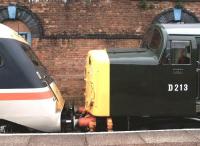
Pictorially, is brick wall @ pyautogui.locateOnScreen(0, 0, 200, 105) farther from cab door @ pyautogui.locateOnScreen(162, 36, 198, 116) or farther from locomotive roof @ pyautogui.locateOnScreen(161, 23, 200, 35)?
cab door @ pyautogui.locateOnScreen(162, 36, 198, 116)

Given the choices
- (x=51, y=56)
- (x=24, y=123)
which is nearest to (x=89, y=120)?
(x=24, y=123)

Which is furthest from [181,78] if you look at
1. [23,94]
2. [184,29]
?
[23,94]

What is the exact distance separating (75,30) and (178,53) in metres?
6.31

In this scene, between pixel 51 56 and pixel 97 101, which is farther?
pixel 51 56

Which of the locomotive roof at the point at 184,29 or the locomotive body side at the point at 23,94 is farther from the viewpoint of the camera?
the locomotive roof at the point at 184,29

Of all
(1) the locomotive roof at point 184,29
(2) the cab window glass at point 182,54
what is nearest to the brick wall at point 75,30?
(1) the locomotive roof at point 184,29

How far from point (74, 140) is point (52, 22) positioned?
8193 mm

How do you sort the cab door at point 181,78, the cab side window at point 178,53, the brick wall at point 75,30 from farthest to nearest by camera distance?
1. the brick wall at point 75,30
2. the cab side window at point 178,53
3. the cab door at point 181,78

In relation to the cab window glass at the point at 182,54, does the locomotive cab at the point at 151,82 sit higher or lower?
lower

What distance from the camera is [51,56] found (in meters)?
14.9

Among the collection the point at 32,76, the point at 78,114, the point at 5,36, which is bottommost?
the point at 78,114

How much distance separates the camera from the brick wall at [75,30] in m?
14.8

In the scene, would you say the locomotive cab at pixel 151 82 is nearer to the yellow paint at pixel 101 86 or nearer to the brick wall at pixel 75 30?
the yellow paint at pixel 101 86

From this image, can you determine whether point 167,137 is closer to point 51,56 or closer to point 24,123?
point 24,123
